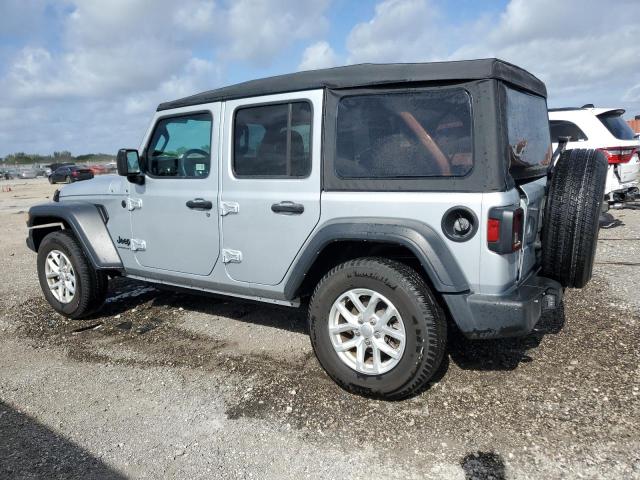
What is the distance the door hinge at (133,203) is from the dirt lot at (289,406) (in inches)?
44.5

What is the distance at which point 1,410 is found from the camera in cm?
321

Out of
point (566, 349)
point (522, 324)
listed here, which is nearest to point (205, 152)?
point (522, 324)

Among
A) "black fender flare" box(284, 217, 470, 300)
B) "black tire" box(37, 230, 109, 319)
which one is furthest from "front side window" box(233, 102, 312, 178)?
"black tire" box(37, 230, 109, 319)

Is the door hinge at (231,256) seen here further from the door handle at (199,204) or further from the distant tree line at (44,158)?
the distant tree line at (44,158)

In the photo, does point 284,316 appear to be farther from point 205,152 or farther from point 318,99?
point 318,99

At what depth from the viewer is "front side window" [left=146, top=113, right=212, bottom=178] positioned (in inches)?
150

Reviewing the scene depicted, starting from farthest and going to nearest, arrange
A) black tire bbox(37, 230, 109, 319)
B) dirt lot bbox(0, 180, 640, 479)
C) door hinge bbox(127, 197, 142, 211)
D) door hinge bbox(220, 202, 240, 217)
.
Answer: black tire bbox(37, 230, 109, 319) < door hinge bbox(127, 197, 142, 211) < door hinge bbox(220, 202, 240, 217) < dirt lot bbox(0, 180, 640, 479)

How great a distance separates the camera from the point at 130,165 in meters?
4.14

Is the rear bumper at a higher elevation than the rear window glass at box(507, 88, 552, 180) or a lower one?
lower

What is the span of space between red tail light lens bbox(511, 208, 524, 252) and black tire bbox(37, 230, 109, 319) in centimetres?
364

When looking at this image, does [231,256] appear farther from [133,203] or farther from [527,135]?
[527,135]

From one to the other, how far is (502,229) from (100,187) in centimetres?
352

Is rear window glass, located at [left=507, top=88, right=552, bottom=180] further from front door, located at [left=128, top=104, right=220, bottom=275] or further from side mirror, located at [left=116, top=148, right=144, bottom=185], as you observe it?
side mirror, located at [left=116, top=148, right=144, bottom=185]

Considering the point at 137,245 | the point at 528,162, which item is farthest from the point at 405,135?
the point at 137,245
